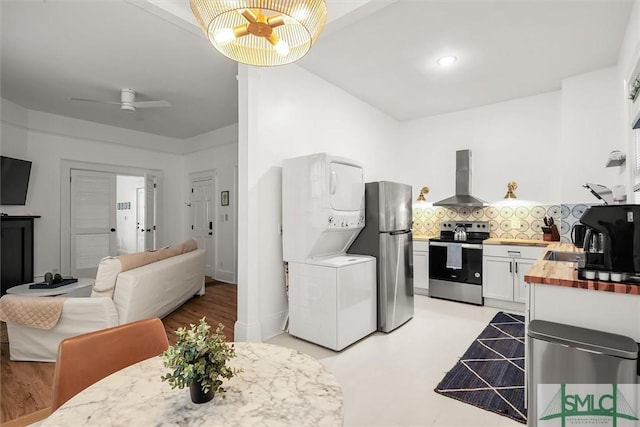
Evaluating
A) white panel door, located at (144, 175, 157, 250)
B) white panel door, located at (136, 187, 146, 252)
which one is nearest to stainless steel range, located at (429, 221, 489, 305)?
white panel door, located at (144, 175, 157, 250)

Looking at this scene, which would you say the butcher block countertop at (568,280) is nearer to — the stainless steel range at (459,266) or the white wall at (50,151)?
the stainless steel range at (459,266)

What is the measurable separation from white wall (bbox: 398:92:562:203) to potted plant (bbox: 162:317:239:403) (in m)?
4.77

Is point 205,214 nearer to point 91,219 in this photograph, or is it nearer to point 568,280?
point 91,219

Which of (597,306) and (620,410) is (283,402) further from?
(597,306)

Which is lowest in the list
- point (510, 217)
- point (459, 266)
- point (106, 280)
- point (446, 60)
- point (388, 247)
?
point (459, 266)

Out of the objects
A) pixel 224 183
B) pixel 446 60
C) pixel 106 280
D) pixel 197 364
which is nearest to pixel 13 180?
pixel 224 183

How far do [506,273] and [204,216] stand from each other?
214 inches

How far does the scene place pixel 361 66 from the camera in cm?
348

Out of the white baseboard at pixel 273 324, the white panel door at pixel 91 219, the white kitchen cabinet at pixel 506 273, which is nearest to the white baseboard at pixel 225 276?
the white panel door at pixel 91 219

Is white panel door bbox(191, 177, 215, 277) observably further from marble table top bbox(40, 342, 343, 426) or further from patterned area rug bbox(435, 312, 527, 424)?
marble table top bbox(40, 342, 343, 426)

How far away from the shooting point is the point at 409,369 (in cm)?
249

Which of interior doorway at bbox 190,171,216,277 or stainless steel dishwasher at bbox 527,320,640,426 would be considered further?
interior doorway at bbox 190,171,216,277

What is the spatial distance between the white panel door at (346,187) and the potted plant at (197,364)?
2225 mm

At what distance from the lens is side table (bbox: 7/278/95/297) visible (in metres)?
3.04
